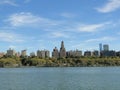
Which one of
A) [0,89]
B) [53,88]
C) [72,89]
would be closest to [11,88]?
[0,89]

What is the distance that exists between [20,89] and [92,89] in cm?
1165

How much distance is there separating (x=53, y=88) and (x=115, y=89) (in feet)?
33.4

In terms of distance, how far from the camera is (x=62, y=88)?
5578 cm

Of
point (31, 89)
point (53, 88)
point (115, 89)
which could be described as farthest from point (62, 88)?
point (115, 89)

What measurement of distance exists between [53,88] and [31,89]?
3785 mm

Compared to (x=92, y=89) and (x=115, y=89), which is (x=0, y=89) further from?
(x=115, y=89)

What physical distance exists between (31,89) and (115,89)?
43.7 feet

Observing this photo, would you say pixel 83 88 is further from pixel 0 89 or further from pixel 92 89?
pixel 0 89

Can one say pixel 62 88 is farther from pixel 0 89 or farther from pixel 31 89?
pixel 0 89

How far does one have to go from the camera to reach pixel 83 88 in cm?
5450

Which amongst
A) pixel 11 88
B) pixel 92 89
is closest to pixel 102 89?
pixel 92 89

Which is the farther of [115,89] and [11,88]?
[11,88]

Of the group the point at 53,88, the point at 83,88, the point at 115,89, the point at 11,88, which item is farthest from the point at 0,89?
the point at 115,89

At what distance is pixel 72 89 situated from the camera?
5350 centimetres
